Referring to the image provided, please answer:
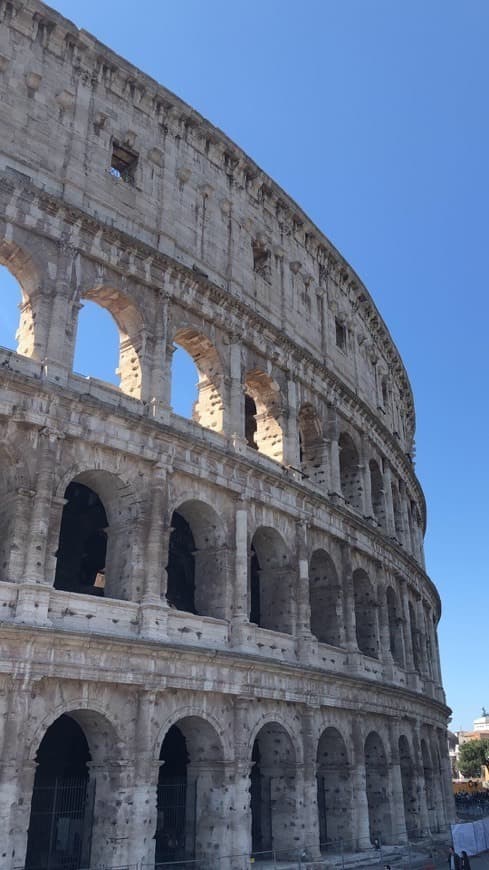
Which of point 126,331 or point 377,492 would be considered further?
point 377,492

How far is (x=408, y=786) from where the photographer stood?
24.0m

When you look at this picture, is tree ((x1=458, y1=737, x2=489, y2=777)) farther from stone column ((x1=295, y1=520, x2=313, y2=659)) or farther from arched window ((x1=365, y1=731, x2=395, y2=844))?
stone column ((x1=295, y1=520, x2=313, y2=659))

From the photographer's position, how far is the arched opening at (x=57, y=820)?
46.7 feet

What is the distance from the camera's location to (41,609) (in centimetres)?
1358

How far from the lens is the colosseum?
14.2 meters

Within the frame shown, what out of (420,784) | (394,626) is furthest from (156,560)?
(420,784)

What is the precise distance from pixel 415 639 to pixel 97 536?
1409 cm

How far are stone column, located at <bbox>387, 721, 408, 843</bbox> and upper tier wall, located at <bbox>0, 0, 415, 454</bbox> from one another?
11208 millimetres

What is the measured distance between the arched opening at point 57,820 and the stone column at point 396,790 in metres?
9.66

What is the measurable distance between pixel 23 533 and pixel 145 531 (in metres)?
2.75

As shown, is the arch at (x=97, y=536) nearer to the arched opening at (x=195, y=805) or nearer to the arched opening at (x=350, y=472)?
the arched opening at (x=195, y=805)

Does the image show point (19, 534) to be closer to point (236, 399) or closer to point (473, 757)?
point (236, 399)

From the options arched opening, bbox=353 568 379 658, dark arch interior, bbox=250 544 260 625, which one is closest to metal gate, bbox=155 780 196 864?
dark arch interior, bbox=250 544 260 625

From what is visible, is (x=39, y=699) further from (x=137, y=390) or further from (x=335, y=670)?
(x=335, y=670)
